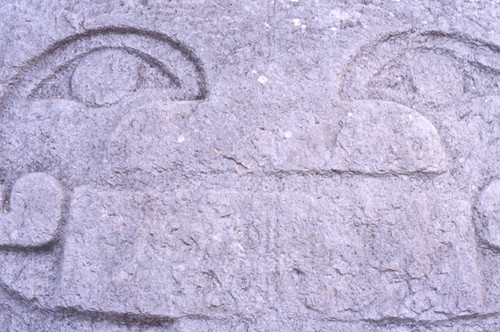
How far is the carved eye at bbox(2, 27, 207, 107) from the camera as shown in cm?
133

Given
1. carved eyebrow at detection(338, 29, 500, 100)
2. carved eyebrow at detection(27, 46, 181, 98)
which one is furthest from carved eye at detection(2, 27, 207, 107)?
carved eyebrow at detection(338, 29, 500, 100)

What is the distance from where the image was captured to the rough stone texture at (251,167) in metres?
1.19

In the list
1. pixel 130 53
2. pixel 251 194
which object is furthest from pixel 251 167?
pixel 130 53

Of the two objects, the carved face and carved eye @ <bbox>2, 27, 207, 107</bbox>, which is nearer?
the carved face

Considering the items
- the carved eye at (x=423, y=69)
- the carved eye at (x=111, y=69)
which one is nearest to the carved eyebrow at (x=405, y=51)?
the carved eye at (x=423, y=69)

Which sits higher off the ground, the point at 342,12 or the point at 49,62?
the point at 342,12

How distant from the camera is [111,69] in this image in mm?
1354

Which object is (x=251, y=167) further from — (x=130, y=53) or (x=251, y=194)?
(x=130, y=53)

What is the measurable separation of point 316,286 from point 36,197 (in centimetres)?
83

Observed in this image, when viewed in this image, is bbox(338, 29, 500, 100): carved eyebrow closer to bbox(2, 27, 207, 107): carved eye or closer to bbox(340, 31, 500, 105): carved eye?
bbox(340, 31, 500, 105): carved eye

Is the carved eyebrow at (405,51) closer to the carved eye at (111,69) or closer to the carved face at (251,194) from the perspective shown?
the carved face at (251,194)

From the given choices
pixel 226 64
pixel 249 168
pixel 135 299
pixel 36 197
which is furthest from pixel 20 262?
pixel 226 64

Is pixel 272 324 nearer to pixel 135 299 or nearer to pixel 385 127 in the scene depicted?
pixel 135 299

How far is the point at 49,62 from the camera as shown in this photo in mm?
1391
